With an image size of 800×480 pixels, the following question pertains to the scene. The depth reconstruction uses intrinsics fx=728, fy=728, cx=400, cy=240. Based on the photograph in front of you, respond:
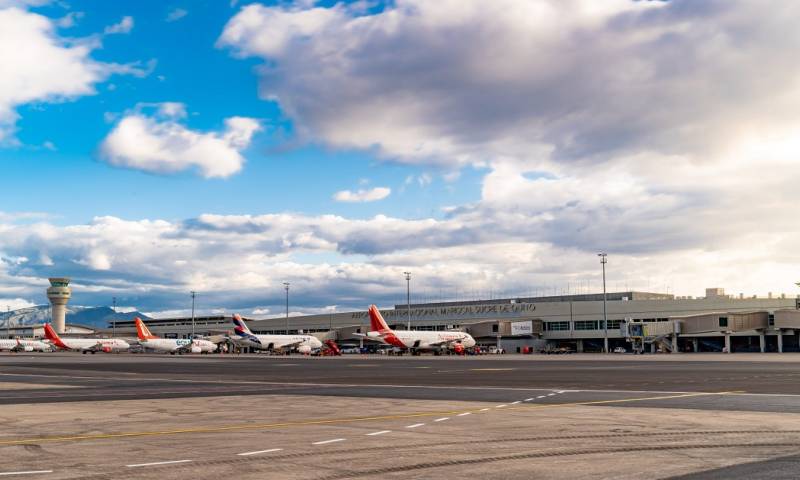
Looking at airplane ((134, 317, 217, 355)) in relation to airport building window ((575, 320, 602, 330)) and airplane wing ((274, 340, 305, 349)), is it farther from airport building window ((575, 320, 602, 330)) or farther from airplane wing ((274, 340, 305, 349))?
airport building window ((575, 320, 602, 330))

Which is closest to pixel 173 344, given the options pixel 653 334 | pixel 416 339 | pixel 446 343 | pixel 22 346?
pixel 22 346

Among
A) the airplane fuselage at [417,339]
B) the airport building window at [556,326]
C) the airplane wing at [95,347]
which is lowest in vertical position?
the airplane wing at [95,347]

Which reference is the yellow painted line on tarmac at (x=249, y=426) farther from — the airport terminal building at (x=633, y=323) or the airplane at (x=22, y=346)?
the airplane at (x=22, y=346)

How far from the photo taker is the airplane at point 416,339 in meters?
139

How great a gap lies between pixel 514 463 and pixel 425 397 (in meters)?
18.2

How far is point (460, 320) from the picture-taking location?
7579 inches

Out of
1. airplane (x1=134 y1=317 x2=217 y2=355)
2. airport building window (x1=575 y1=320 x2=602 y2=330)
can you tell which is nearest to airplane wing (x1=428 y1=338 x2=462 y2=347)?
airport building window (x1=575 y1=320 x2=602 y2=330)

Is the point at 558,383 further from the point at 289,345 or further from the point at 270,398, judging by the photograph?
the point at 289,345

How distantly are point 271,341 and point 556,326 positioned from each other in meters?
67.2

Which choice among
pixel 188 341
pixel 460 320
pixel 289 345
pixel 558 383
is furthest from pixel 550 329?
pixel 558 383

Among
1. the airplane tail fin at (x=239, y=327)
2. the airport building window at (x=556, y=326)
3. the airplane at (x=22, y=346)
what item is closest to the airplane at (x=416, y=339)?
the airplane tail fin at (x=239, y=327)

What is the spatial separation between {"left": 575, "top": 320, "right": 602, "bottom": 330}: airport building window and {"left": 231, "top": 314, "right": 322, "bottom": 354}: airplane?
60.0 m

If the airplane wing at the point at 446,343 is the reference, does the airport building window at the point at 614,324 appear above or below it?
above

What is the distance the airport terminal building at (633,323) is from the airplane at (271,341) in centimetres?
2547
